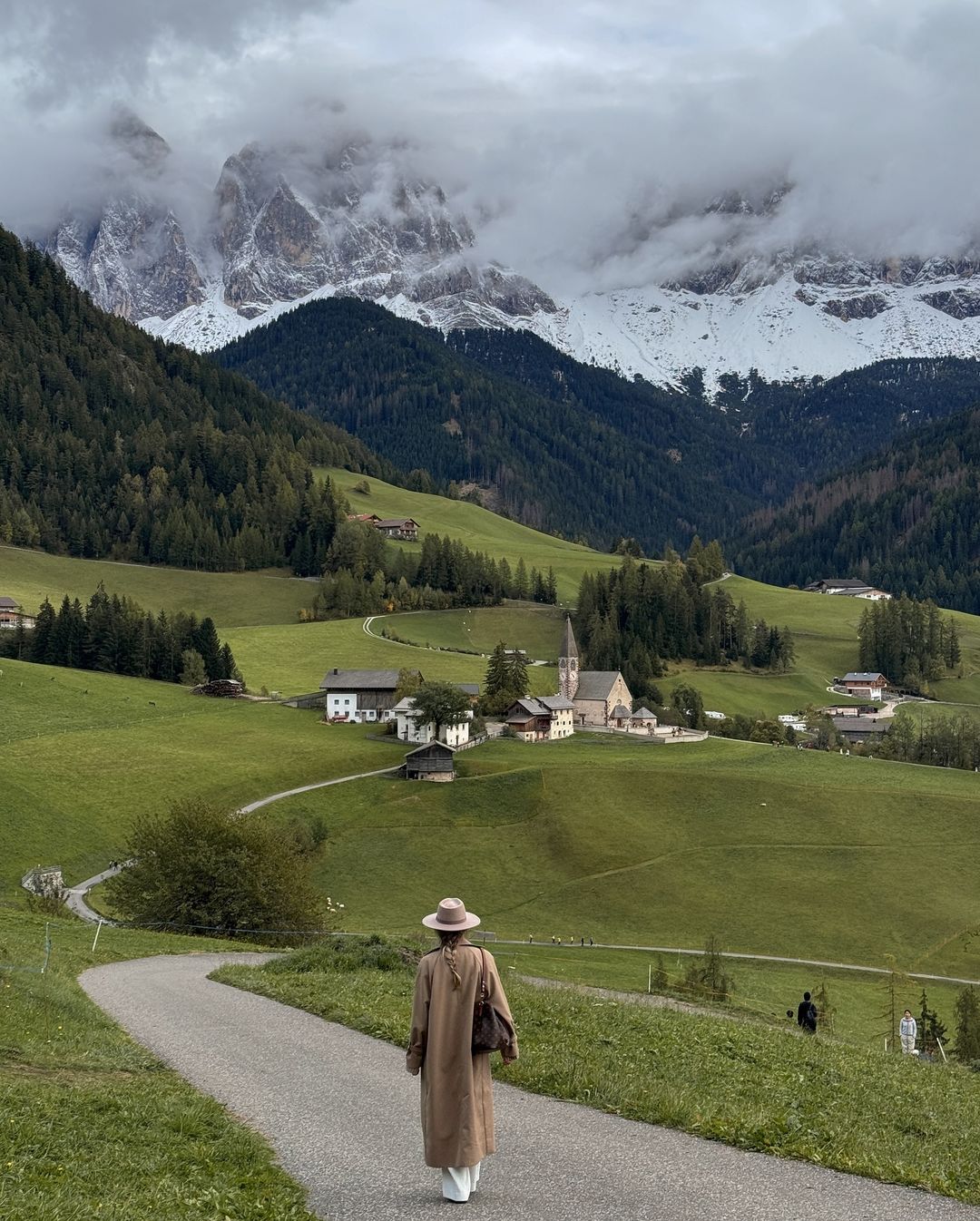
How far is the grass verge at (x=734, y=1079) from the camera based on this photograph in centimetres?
1658

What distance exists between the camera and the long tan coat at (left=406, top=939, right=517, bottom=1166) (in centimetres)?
1454

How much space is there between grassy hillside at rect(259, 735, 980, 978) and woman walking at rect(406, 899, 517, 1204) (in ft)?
181

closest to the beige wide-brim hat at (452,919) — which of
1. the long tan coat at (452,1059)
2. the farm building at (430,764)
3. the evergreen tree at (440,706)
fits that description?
the long tan coat at (452,1059)

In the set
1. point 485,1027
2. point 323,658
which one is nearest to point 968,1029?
point 485,1027

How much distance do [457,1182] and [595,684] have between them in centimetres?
13685

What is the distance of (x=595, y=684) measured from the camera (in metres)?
150

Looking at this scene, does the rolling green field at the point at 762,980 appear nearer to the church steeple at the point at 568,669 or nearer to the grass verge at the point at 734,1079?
the grass verge at the point at 734,1079

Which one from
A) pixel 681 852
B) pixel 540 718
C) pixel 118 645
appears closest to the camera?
pixel 681 852

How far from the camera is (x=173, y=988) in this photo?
32.0 metres

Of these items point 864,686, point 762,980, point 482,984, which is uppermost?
point 482,984

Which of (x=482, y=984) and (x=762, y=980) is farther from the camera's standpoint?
(x=762, y=980)

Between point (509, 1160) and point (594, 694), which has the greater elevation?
point (509, 1160)

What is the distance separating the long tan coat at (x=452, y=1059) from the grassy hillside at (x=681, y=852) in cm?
5516

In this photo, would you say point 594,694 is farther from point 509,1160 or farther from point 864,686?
point 509,1160
